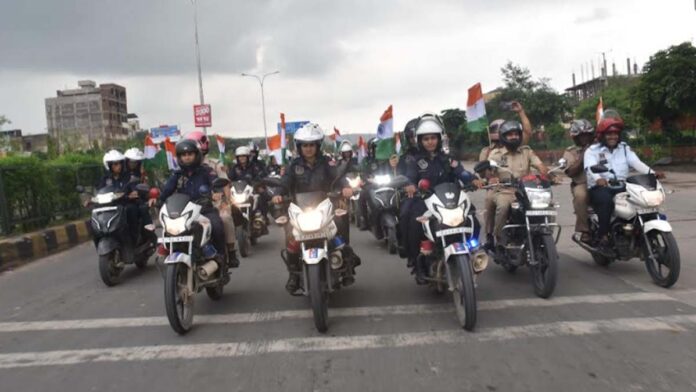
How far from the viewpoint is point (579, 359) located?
3814 mm

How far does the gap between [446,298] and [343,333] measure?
139 cm

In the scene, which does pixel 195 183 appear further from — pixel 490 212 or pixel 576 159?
pixel 576 159

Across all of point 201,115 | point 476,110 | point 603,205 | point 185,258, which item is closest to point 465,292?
point 185,258

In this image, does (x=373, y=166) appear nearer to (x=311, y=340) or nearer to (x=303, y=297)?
(x=303, y=297)

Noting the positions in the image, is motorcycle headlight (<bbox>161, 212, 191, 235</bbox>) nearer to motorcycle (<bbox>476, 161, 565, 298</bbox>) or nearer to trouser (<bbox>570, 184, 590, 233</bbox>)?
motorcycle (<bbox>476, 161, 565, 298</bbox>)

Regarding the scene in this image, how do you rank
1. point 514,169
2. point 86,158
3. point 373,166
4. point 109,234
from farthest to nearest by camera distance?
1. point 86,158
2. point 373,166
3. point 109,234
4. point 514,169

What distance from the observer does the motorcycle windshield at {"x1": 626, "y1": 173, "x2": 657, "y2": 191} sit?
5.72m

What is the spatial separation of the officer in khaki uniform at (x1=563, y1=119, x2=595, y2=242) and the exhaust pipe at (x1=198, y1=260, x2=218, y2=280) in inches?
158

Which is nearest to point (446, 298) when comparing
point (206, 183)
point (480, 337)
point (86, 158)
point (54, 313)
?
point (480, 337)

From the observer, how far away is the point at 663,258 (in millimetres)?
5574

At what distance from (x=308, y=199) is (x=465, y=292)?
5.20 ft

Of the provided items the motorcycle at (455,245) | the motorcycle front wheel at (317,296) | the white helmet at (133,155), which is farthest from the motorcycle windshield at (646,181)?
the white helmet at (133,155)

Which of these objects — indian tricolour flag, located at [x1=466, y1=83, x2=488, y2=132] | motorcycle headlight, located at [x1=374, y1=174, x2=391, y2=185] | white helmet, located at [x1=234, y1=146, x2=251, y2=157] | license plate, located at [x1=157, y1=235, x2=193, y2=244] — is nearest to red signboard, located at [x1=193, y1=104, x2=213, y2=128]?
white helmet, located at [x1=234, y1=146, x2=251, y2=157]

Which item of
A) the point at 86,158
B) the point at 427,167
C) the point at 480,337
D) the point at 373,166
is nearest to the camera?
the point at 480,337
